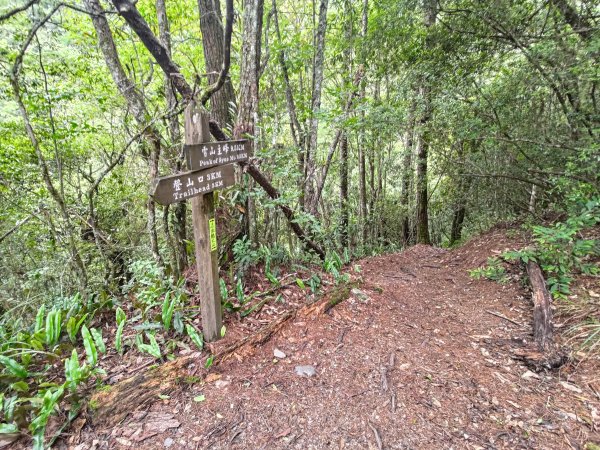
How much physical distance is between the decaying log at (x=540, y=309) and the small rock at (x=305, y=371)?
84.5 inches

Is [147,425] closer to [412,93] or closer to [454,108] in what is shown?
[454,108]

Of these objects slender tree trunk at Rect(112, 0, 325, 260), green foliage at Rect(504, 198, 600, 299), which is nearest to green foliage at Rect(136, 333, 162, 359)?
slender tree trunk at Rect(112, 0, 325, 260)

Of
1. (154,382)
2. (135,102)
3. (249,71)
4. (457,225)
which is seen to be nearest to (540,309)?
(154,382)

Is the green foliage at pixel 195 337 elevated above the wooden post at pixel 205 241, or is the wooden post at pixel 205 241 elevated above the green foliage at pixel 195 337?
the wooden post at pixel 205 241

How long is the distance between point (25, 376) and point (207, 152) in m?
2.32

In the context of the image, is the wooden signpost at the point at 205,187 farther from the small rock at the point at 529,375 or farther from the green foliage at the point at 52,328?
the small rock at the point at 529,375

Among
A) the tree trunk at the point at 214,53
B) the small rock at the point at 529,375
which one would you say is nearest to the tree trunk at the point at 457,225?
the small rock at the point at 529,375

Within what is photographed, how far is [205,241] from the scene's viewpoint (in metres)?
2.50

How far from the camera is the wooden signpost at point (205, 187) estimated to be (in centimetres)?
224

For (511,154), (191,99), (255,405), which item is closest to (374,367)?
(255,405)

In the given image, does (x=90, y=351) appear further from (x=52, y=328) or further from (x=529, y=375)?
(x=529, y=375)

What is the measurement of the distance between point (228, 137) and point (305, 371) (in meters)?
2.60

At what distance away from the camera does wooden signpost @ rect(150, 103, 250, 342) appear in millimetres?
2240

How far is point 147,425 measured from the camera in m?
2.05
